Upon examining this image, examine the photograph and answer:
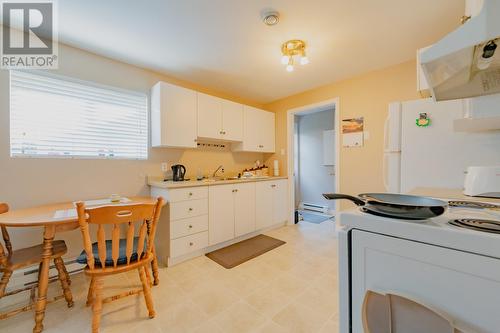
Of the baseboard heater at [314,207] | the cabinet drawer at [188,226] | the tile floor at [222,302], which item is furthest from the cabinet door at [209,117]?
the baseboard heater at [314,207]

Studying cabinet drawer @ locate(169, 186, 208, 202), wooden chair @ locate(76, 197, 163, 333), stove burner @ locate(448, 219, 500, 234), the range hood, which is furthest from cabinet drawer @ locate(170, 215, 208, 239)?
the range hood

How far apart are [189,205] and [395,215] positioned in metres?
2.09

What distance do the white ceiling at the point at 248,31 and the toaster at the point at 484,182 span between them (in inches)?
52.0

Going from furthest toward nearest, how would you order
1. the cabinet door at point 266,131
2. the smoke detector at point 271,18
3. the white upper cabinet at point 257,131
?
the cabinet door at point 266,131 < the white upper cabinet at point 257,131 < the smoke detector at point 271,18

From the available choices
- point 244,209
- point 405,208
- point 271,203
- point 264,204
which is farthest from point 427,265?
point 271,203

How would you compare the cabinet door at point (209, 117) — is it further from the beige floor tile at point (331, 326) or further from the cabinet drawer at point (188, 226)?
the beige floor tile at point (331, 326)

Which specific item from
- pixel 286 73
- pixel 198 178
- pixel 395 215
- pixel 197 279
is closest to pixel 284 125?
pixel 286 73

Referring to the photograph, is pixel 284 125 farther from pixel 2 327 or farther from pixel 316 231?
pixel 2 327

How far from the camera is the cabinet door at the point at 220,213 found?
8.50 feet

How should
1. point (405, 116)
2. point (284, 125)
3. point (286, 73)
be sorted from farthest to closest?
point (284, 125), point (286, 73), point (405, 116)

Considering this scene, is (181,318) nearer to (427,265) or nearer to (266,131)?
(427,265)

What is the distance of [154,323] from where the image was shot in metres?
1.45

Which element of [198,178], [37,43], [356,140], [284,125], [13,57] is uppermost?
[37,43]

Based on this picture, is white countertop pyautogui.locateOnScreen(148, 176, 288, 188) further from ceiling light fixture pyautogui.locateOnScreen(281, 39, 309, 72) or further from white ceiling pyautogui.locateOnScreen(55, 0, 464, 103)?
ceiling light fixture pyautogui.locateOnScreen(281, 39, 309, 72)
